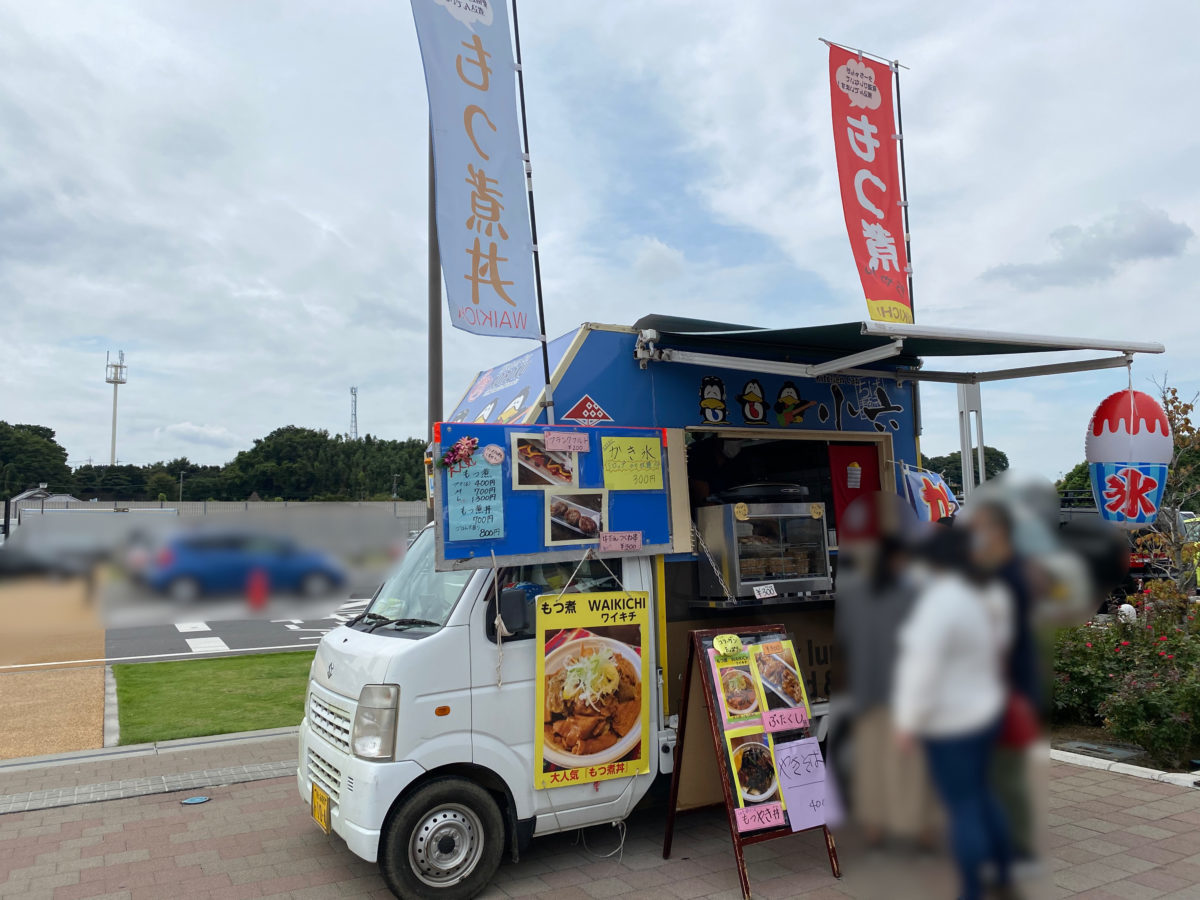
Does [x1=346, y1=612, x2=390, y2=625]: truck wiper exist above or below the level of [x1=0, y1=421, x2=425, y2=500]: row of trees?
below

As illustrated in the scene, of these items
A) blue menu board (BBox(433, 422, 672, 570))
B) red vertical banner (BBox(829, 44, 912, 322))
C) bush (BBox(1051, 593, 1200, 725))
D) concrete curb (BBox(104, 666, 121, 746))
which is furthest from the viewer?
concrete curb (BBox(104, 666, 121, 746))

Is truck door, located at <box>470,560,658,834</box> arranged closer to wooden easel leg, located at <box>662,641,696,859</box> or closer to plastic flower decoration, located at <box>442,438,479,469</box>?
wooden easel leg, located at <box>662,641,696,859</box>

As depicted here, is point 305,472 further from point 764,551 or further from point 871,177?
point 871,177

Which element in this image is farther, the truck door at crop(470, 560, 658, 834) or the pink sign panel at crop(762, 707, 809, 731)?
the pink sign panel at crop(762, 707, 809, 731)

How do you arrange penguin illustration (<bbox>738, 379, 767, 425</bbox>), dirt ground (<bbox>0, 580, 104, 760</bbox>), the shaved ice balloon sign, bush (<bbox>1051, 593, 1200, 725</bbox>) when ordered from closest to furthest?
the shaved ice balloon sign < dirt ground (<bbox>0, 580, 104, 760</bbox>) < penguin illustration (<bbox>738, 379, 767, 425</bbox>) < bush (<bbox>1051, 593, 1200, 725</bbox>)

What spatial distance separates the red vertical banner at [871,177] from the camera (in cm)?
679

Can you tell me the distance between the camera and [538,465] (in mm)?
5023

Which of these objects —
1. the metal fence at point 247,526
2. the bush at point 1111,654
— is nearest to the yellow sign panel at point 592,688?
the metal fence at point 247,526

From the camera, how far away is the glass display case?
5.59 m

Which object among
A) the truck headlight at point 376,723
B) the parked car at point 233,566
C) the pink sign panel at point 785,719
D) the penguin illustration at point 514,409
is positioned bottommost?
the pink sign panel at point 785,719

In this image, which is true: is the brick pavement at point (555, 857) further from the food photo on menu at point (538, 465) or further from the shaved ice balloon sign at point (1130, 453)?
the food photo on menu at point (538, 465)

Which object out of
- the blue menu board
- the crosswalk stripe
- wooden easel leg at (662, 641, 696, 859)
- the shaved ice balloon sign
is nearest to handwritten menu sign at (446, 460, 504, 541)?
the blue menu board

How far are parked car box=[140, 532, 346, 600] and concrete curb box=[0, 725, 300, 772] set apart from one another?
3.69m

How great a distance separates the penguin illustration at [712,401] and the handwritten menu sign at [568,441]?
1.10m
